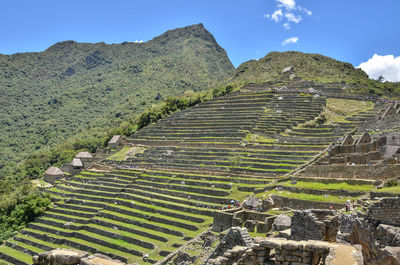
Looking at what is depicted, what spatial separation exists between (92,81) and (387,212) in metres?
130

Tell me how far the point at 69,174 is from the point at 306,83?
35895 millimetres

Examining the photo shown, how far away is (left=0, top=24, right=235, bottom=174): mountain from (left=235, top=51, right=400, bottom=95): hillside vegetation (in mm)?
18538

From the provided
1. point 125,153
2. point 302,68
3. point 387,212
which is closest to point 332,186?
point 387,212

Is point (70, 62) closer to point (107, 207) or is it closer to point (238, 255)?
point (107, 207)

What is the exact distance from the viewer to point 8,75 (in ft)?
414

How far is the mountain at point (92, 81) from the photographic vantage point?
88.7 m

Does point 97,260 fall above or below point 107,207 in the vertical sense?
above

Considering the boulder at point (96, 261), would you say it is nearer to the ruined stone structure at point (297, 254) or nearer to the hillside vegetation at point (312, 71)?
the ruined stone structure at point (297, 254)

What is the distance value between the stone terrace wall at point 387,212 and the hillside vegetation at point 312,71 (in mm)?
47424

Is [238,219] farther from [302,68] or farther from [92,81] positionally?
[92,81]

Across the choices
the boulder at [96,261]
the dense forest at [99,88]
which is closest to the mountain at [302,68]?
the dense forest at [99,88]

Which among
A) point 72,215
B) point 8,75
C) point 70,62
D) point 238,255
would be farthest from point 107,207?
point 70,62

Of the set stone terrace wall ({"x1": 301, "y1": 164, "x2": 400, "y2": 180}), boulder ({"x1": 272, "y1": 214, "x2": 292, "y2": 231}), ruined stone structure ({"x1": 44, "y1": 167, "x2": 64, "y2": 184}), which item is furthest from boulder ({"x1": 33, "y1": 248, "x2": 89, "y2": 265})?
ruined stone structure ({"x1": 44, "y1": 167, "x2": 64, "y2": 184})

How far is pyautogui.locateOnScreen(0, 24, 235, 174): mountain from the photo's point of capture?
88688 mm
